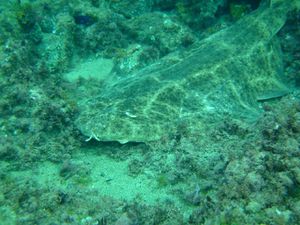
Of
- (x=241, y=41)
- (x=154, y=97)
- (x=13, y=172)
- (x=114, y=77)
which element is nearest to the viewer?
(x=13, y=172)

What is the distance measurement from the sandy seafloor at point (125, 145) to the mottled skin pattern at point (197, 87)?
0.41 meters

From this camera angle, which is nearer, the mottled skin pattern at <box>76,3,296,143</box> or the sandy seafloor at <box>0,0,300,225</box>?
the sandy seafloor at <box>0,0,300,225</box>

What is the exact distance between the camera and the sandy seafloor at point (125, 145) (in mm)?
4781

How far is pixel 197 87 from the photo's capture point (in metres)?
8.52

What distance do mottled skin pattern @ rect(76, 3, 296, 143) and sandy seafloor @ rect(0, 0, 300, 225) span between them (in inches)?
16.3

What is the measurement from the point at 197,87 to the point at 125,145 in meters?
2.62

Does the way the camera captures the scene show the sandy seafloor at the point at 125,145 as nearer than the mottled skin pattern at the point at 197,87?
Yes

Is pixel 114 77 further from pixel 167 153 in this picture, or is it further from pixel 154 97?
pixel 167 153

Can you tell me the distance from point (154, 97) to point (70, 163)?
8.65ft

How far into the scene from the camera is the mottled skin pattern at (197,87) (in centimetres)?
732

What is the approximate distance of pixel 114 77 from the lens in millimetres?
10977

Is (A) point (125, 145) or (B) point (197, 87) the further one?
(B) point (197, 87)

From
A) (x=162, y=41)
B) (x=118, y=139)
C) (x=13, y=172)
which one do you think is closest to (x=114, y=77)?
(x=162, y=41)

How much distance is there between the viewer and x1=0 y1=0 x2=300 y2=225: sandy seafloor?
4.78m
